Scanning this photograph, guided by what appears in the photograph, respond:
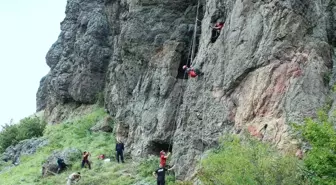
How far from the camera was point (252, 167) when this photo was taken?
54.9 ft

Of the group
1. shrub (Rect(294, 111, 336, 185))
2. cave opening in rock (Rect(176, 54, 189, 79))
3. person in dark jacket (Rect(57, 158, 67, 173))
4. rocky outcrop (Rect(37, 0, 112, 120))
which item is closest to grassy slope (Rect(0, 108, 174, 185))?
person in dark jacket (Rect(57, 158, 67, 173))

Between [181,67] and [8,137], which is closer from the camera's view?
[181,67]

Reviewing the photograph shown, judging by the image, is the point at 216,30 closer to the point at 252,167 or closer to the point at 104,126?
the point at 252,167

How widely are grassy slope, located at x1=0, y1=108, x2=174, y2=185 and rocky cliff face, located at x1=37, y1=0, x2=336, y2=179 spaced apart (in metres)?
1.93

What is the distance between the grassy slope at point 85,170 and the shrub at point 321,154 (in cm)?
1069

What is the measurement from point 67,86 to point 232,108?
3157cm

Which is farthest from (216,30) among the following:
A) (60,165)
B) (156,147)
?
(60,165)

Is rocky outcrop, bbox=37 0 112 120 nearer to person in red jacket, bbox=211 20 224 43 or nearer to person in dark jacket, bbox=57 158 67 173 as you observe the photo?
person in dark jacket, bbox=57 158 67 173

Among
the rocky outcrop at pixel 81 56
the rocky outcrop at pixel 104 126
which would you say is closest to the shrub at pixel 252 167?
the rocky outcrop at pixel 104 126

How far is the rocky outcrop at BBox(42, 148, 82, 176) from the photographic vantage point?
3406 centimetres

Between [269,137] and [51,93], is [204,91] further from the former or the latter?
[51,93]

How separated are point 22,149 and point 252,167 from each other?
3300 centimetres

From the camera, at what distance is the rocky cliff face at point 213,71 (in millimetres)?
22083

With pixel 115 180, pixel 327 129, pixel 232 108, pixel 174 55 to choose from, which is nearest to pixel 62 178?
pixel 115 180
